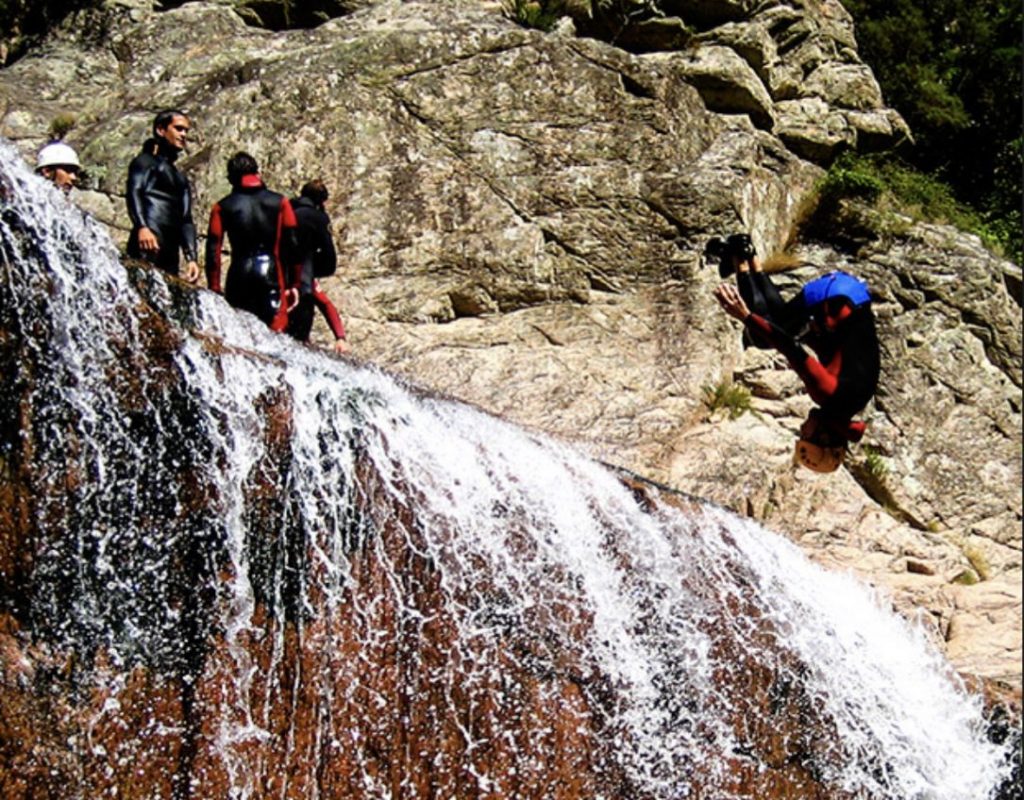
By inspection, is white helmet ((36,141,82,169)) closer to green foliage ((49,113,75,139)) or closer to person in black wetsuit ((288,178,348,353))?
person in black wetsuit ((288,178,348,353))

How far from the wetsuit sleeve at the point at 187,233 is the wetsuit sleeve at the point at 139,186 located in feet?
0.75

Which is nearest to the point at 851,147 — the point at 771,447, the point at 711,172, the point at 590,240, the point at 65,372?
the point at 711,172

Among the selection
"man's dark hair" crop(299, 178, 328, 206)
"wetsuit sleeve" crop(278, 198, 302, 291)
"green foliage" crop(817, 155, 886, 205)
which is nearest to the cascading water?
"wetsuit sleeve" crop(278, 198, 302, 291)

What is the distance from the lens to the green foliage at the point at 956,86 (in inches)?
820

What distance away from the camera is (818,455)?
20.8ft

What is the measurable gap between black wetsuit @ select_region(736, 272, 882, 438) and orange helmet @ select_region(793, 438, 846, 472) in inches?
4.9

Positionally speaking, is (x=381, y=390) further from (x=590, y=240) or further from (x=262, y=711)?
(x=590, y=240)

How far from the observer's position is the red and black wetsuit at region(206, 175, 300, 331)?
8.42 m

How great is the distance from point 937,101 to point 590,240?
33.9 feet

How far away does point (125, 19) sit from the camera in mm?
15938


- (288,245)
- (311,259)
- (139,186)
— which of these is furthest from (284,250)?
(139,186)

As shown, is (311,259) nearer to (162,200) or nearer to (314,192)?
(314,192)

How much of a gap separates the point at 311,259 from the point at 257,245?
430 mm

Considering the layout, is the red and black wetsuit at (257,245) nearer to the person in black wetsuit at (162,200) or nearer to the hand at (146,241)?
the person in black wetsuit at (162,200)
